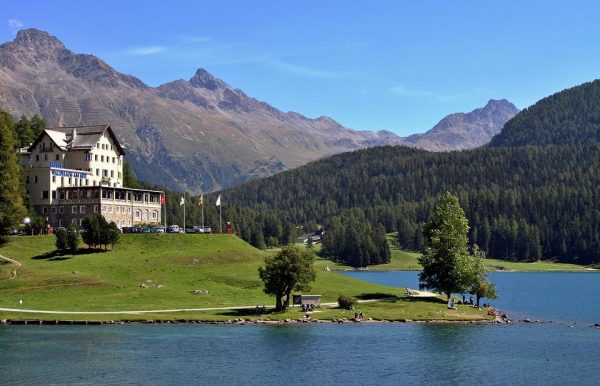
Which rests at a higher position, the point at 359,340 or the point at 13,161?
the point at 13,161

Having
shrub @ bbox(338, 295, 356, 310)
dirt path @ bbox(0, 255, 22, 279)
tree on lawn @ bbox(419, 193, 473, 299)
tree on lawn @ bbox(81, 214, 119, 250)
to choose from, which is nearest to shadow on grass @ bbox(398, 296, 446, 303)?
tree on lawn @ bbox(419, 193, 473, 299)

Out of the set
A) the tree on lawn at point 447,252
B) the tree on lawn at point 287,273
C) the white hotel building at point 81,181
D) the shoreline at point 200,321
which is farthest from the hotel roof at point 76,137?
the tree on lawn at point 447,252

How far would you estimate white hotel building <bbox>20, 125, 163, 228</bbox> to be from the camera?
17050 centimetres

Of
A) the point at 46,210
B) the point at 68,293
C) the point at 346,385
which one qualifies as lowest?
the point at 346,385

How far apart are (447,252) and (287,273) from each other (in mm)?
30794

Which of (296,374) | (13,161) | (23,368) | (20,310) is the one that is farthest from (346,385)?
(13,161)

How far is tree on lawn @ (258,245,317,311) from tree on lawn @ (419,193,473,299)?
24.4 metres

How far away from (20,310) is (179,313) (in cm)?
2233

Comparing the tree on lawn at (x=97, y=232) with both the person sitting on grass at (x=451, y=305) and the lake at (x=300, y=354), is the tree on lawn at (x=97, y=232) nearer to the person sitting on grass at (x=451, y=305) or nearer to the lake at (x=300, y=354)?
the lake at (x=300, y=354)

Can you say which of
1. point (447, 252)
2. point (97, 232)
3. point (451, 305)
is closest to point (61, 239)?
point (97, 232)

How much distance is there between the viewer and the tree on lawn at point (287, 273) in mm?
118500

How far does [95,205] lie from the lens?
169m

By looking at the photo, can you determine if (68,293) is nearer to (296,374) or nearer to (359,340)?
(359,340)

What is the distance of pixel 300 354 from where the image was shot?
90.1 m
